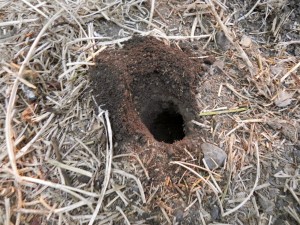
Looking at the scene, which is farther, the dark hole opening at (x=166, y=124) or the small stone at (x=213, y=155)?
the dark hole opening at (x=166, y=124)

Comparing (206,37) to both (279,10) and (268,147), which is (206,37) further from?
(268,147)

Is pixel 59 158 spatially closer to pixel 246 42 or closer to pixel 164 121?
pixel 164 121

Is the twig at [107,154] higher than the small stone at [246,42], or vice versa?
the small stone at [246,42]

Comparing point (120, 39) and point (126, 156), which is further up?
point (120, 39)

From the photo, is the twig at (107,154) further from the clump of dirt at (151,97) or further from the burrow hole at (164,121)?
the burrow hole at (164,121)

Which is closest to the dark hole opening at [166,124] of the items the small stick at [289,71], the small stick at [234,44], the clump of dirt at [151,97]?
the clump of dirt at [151,97]

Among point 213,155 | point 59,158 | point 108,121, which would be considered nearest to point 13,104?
point 59,158

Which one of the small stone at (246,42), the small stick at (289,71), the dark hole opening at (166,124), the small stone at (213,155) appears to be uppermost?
the small stone at (246,42)

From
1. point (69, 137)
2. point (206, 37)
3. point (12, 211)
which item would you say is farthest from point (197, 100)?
point (12, 211)
